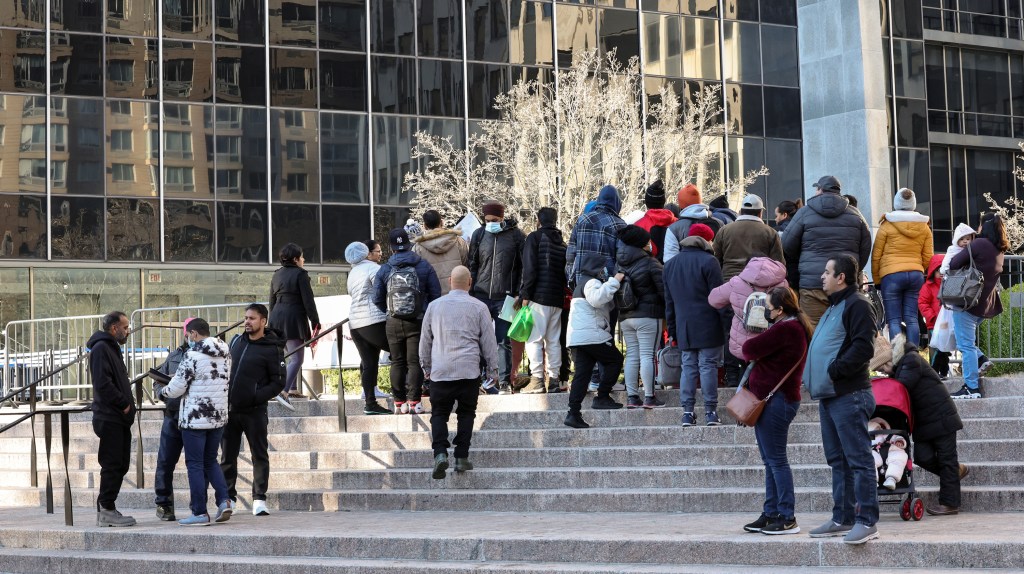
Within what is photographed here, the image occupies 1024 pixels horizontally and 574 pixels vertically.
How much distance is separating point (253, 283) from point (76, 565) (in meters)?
21.3

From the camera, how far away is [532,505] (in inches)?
455

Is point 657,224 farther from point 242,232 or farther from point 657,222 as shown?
point 242,232

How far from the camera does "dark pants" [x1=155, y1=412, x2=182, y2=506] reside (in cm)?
1187

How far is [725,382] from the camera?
13.5 m

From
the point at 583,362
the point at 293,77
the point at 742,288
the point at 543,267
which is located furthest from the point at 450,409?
the point at 293,77

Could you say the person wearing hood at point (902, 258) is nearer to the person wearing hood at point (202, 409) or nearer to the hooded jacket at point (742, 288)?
the hooded jacket at point (742, 288)

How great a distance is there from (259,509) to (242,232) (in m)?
19.9

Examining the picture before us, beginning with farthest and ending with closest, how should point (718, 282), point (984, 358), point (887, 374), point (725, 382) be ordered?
1. point (984, 358)
2. point (725, 382)
3. point (718, 282)
4. point (887, 374)

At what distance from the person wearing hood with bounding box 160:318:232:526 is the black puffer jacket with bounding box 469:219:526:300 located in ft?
11.8

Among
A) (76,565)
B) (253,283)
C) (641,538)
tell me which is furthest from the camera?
(253,283)

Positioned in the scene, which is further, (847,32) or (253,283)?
(847,32)

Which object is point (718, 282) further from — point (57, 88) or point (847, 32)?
point (847, 32)

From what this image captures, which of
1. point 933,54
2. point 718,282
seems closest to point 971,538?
point 718,282

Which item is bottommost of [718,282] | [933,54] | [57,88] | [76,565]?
[76,565]
